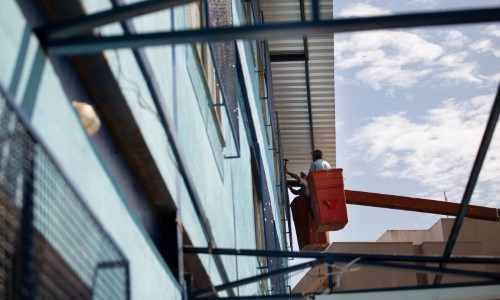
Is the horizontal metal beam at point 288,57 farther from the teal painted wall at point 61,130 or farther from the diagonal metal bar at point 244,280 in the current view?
the teal painted wall at point 61,130

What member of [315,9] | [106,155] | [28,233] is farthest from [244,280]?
[28,233]

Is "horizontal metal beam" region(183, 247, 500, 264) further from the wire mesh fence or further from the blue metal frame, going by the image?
the wire mesh fence

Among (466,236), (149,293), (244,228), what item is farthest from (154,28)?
(466,236)

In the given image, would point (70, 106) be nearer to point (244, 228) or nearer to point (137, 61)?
point (137, 61)

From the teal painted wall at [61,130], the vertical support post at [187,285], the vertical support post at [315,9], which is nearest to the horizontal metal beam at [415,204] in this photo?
the vertical support post at [187,285]

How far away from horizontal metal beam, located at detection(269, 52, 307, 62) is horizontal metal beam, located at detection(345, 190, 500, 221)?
941 cm

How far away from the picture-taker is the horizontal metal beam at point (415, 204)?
31000 millimetres

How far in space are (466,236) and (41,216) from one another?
98.8ft

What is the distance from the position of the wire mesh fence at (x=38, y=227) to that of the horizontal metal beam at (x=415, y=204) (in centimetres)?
2630

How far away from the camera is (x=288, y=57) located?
2227 centimetres

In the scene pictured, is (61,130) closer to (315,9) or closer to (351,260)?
(315,9)

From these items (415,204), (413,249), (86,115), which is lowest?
(86,115)

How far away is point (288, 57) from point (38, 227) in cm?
1832

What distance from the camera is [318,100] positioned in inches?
953
